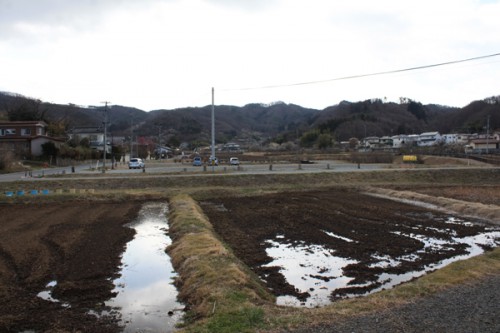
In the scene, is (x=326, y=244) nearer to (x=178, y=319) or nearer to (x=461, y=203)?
(x=178, y=319)

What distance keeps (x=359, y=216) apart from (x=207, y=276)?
10066 mm

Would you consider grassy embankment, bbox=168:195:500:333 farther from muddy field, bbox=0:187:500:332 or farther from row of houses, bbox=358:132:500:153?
row of houses, bbox=358:132:500:153

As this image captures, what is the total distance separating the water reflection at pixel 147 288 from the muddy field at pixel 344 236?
6.57 feet

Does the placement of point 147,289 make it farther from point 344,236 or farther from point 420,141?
point 420,141

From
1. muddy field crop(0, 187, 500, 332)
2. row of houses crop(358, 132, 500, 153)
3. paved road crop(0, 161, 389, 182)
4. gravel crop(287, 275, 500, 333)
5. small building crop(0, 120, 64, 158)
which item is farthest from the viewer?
row of houses crop(358, 132, 500, 153)

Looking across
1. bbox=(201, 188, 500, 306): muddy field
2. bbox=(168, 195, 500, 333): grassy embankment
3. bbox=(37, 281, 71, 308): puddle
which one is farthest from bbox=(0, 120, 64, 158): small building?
bbox=(168, 195, 500, 333): grassy embankment

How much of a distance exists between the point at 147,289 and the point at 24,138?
5355cm

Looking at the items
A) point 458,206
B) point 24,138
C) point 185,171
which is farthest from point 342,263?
point 24,138

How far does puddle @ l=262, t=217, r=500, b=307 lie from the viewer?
8.16 metres

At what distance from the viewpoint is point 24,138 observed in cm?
5409

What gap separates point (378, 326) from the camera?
5.90m

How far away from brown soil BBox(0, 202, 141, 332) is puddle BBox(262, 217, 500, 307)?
12.0 feet

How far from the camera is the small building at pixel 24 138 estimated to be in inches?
2095

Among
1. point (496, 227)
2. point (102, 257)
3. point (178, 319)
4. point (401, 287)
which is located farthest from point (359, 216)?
point (178, 319)
